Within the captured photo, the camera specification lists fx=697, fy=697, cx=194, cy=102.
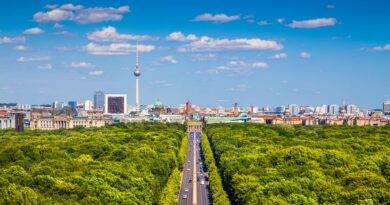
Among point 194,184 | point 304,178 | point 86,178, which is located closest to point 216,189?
point 194,184

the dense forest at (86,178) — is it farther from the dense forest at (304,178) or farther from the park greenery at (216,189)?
the dense forest at (304,178)

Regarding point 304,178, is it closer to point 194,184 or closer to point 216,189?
point 216,189

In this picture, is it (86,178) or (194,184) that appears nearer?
(86,178)

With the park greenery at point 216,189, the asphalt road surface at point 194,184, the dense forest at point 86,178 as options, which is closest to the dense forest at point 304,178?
the park greenery at point 216,189

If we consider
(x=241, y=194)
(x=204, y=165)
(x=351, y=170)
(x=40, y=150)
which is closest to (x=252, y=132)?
(x=204, y=165)

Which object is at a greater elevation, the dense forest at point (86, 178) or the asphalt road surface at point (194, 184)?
the dense forest at point (86, 178)

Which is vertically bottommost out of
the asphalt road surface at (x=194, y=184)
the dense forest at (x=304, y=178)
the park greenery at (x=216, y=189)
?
the asphalt road surface at (x=194, y=184)

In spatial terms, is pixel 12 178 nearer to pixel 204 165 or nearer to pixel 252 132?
pixel 204 165

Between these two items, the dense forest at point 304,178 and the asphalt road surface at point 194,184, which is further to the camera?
the asphalt road surface at point 194,184
